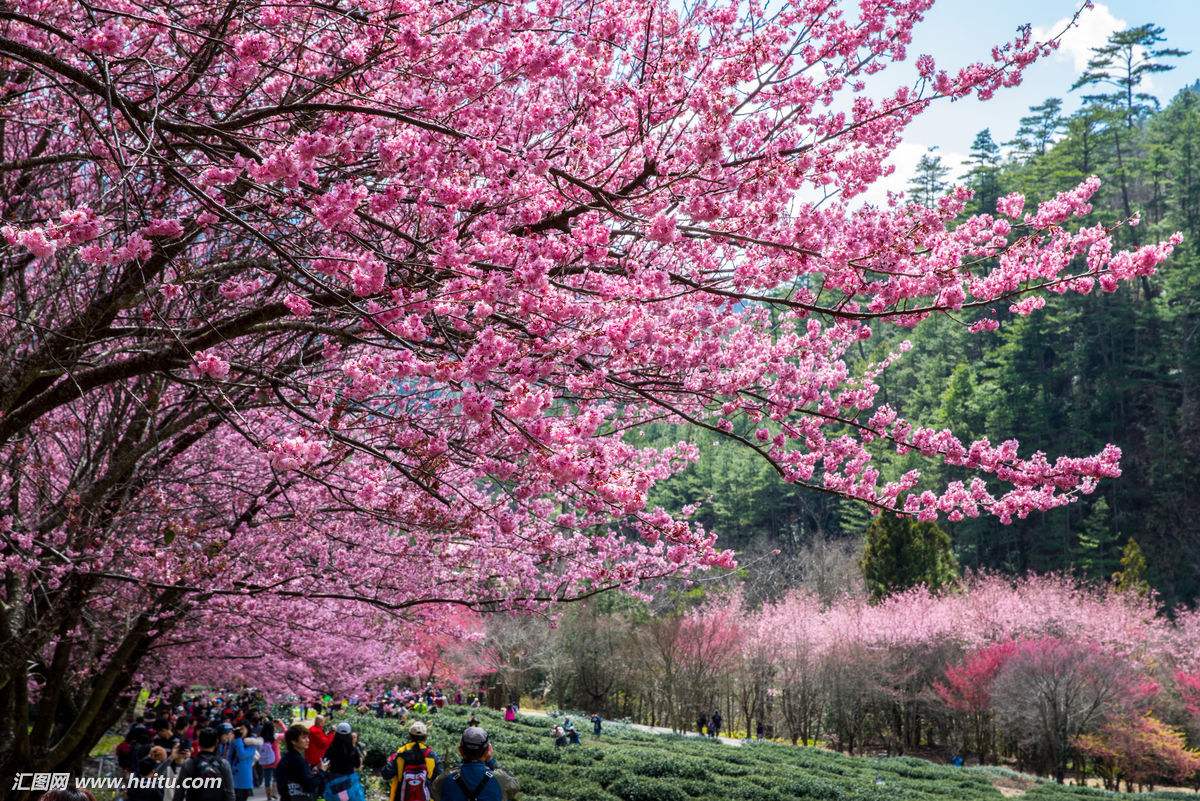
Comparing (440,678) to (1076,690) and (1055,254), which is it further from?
(1055,254)

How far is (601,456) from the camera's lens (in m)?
4.40

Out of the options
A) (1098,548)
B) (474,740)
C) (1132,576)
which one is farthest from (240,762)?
(1098,548)

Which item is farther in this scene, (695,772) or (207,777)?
(695,772)

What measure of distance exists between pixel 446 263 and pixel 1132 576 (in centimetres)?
4242

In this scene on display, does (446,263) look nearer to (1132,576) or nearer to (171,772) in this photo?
(171,772)

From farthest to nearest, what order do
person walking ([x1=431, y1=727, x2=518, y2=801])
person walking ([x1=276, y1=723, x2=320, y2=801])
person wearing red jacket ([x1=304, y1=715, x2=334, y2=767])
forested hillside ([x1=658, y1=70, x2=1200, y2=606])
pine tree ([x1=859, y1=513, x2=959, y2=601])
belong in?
forested hillside ([x1=658, y1=70, x2=1200, y2=606]), pine tree ([x1=859, y1=513, x2=959, y2=601]), person wearing red jacket ([x1=304, y1=715, x2=334, y2=767]), person walking ([x1=276, y1=723, x2=320, y2=801]), person walking ([x1=431, y1=727, x2=518, y2=801])

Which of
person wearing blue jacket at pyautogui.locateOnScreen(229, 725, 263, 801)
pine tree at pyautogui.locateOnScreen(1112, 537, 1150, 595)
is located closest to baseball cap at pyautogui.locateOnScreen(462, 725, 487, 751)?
person wearing blue jacket at pyautogui.locateOnScreen(229, 725, 263, 801)

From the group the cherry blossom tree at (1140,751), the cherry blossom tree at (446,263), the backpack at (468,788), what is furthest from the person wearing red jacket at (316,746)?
the cherry blossom tree at (1140,751)

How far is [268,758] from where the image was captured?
46.1ft

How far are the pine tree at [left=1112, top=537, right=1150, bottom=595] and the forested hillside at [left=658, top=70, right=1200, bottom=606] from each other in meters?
5.54

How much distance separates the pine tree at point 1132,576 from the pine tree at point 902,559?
6892mm

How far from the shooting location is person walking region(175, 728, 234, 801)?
250 inches

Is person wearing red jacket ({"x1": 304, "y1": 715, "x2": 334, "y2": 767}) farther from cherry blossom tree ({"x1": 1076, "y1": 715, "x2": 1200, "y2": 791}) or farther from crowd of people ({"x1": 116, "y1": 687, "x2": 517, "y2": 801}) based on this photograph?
cherry blossom tree ({"x1": 1076, "y1": 715, "x2": 1200, "y2": 791})

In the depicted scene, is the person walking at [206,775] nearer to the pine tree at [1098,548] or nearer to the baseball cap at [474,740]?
the baseball cap at [474,740]
